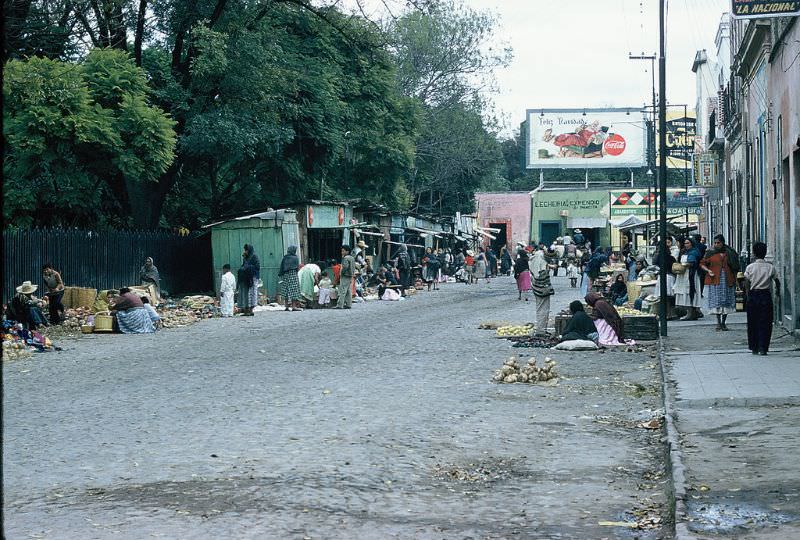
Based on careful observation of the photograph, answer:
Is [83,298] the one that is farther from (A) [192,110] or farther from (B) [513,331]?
(B) [513,331]

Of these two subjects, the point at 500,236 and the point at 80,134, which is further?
the point at 500,236

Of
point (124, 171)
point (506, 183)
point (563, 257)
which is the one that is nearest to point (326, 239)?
point (124, 171)

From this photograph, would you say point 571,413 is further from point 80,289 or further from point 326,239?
point 326,239

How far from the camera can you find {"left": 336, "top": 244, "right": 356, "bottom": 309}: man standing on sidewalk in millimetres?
29672

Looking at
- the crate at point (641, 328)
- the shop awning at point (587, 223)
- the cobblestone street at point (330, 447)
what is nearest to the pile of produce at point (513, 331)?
the crate at point (641, 328)

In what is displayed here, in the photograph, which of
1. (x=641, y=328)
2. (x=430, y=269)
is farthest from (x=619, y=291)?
(x=430, y=269)

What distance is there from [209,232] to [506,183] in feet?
192

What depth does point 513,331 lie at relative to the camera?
20.8 meters

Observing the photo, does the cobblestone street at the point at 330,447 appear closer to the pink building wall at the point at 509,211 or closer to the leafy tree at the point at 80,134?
the leafy tree at the point at 80,134

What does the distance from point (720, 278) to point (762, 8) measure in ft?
19.0

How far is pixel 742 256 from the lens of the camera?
26484 millimetres

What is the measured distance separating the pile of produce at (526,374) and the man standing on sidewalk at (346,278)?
16.4 metres

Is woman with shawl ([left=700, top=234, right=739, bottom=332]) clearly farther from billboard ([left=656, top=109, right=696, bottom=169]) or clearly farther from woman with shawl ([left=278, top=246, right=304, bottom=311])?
billboard ([left=656, top=109, right=696, bottom=169])

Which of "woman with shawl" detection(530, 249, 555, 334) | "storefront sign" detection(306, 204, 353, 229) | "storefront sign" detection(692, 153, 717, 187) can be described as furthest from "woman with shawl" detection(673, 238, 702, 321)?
"storefront sign" detection(692, 153, 717, 187)
